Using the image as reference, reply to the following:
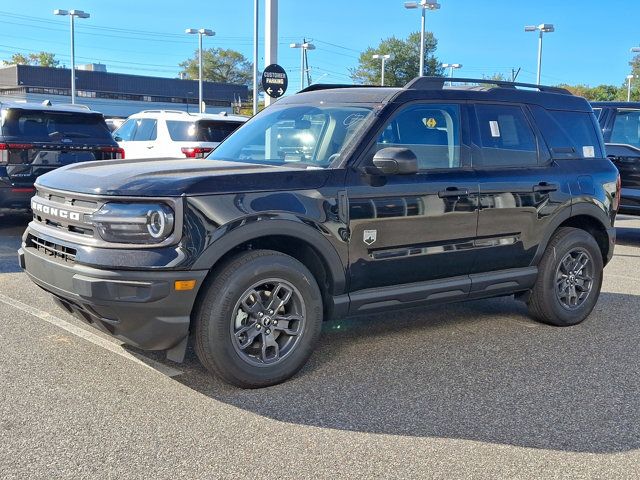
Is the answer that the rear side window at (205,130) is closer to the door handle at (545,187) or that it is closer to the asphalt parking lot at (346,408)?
the asphalt parking lot at (346,408)

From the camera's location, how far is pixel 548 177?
559 centimetres

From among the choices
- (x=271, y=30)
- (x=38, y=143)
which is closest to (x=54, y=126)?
(x=38, y=143)

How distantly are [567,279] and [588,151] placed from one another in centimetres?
113

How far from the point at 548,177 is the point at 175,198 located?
3.12m

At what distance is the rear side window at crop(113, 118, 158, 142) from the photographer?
14.2 meters

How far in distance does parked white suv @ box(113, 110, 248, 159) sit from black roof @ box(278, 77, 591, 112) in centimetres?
686

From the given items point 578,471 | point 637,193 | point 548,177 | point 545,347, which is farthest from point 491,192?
point 637,193

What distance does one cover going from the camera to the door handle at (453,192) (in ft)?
16.1

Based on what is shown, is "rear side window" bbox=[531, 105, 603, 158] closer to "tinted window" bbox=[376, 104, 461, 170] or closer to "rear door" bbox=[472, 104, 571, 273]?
"rear door" bbox=[472, 104, 571, 273]

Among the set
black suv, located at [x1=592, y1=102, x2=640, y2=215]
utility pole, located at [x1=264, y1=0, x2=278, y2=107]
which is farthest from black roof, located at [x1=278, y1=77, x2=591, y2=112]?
utility pole, located at [x1=264, y1=0, x2=278, y2=107]

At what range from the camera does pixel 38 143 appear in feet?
30.0

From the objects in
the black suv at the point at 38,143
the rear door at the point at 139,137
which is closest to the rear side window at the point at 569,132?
the black suv at the point at 38,143

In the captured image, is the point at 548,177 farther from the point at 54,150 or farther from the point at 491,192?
the point at 54,150

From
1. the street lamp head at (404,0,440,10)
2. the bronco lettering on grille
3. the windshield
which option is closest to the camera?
the bronco lettering on grille
